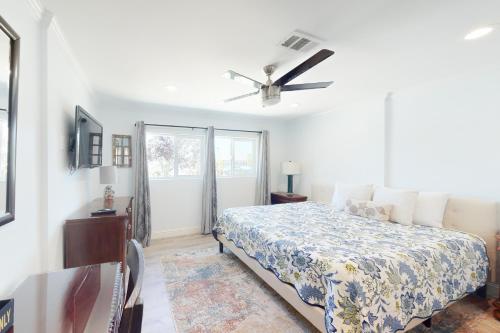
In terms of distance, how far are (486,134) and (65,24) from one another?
3.97 meters

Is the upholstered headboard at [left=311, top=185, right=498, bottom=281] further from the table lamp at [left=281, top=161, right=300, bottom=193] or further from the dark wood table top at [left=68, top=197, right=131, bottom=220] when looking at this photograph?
the dark wood table top at [left=68, top=197, right=131, bottom=220]

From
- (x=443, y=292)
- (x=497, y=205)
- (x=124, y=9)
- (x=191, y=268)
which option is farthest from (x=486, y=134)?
(x=191, y=268)

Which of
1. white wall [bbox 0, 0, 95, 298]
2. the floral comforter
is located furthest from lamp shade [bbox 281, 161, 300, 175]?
A: white wall [bbox 0, 0, 95, 298]

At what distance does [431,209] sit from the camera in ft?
8.64

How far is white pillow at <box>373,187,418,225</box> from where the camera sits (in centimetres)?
273

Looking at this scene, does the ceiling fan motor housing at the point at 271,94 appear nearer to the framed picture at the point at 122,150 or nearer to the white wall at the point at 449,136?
the white wall at the point at 449,136

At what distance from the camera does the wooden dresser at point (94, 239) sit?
83.7 inches

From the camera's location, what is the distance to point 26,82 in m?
1.45

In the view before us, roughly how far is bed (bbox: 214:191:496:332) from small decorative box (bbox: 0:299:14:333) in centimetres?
158

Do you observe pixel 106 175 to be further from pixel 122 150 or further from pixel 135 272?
pixel 135 272

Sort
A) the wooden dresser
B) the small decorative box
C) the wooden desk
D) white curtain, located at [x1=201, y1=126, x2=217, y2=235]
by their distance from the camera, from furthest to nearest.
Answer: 1. white curtain, located at [x1=201, y1=126, x2=217, y2=235]
2. the wooden dresser
3. the wooden desk
4. the small decorative box

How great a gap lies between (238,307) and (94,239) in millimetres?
1497

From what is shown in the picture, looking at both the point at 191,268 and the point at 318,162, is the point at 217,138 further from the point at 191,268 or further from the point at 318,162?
the point at 191,268

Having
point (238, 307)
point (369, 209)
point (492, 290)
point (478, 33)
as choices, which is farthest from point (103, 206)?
point (492, 290)
